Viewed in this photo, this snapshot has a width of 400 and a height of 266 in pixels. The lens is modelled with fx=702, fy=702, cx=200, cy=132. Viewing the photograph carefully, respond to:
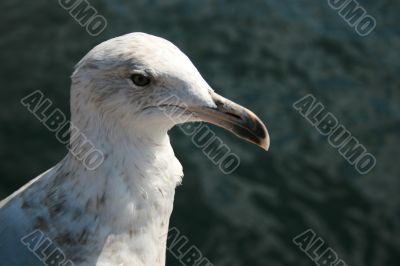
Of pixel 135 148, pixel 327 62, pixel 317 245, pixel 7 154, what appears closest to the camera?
pixel 135 148

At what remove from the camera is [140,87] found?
330 cm

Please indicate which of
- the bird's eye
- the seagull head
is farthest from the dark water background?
the bird's eye

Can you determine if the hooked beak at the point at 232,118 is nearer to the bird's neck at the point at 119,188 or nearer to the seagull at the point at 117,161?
the seagull at the point at 117,161

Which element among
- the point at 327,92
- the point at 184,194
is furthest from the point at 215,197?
the point at 327,92

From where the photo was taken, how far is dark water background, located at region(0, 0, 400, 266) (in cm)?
591

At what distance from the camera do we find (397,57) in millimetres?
7285

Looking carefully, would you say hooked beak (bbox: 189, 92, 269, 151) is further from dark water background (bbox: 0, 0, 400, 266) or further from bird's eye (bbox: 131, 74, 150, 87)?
dark water background (bbox: 0, 0, 400, 266)

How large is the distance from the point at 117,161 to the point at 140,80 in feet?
1.37

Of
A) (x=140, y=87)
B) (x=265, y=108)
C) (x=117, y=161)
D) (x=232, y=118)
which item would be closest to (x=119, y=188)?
(x=117, y=161)

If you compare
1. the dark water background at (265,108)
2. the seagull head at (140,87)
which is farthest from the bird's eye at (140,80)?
the dark water background at (265,108)

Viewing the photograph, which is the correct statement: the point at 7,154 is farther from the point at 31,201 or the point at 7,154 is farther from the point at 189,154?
the point at 31,201

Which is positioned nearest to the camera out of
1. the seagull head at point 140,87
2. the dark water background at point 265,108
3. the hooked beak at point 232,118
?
the seagull head at point 140,87

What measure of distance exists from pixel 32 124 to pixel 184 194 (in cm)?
156

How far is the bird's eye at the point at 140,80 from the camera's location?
3.29 meters
